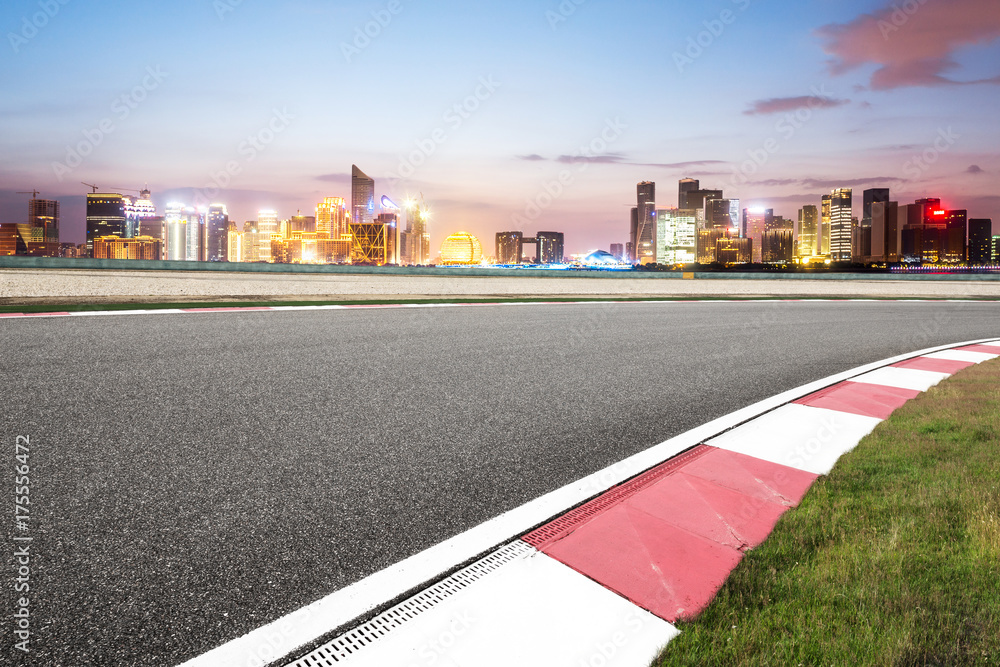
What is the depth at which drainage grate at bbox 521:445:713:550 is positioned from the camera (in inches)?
101

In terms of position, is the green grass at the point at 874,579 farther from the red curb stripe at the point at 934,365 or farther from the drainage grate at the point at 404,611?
the red curb stripe at the point at 934,365

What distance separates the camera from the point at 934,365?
7.27 m

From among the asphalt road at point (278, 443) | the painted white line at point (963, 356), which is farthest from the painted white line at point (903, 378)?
the painted white line at point (963, 356)

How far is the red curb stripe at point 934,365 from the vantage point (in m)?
6.94

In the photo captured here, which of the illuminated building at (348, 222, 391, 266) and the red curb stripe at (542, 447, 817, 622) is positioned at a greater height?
the illuminated building at (348, 222, 391, 266)

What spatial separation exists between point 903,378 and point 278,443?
657 centimetres

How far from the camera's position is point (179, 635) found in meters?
1.85

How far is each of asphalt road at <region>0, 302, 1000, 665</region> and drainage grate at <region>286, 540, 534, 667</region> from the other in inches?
10.7

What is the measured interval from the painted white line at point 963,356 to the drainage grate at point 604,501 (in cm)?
638

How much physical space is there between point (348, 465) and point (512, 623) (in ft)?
5.80

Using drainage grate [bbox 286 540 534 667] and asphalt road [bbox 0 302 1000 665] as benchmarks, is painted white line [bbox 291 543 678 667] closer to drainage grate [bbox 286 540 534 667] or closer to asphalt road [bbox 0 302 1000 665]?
drainage grate [bbox 286 540 534 667]

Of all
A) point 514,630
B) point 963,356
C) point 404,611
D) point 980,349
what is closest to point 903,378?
point 963,356

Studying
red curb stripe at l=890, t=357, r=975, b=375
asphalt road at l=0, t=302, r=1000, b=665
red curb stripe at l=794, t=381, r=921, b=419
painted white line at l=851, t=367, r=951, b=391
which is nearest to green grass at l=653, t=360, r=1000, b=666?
asphalt road at l=0, t=302, r=1000, b=665

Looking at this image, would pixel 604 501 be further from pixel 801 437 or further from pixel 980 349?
pixel 980 349
